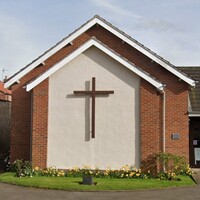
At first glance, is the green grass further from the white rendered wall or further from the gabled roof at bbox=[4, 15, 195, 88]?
the gabled roof at bbox=[4, 15, 195, 88]

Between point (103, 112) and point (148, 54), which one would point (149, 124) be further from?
point (148, 54)

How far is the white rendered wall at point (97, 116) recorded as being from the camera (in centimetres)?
1536

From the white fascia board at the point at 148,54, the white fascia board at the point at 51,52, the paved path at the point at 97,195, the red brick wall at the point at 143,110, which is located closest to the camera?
the paved path at the point at 97,195

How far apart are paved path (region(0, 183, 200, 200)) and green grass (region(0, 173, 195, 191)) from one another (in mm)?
434

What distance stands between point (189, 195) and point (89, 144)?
16.7ft

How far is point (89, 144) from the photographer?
50.8ft

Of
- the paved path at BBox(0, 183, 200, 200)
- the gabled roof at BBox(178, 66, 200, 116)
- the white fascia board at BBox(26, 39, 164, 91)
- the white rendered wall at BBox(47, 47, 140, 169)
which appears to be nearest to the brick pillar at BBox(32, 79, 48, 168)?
the white rendered wall at BBox(47, 47, 140, 169)

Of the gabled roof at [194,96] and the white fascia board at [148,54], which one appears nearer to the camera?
the white fascia board at [148,54]

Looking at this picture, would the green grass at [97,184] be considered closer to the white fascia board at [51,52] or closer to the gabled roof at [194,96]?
the gabled roof at [194,96]

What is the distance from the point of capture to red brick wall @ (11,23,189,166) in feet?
→ 50.1

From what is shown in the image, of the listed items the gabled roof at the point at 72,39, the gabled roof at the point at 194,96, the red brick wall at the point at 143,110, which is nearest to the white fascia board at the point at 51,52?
the gabled roof at the point at 72,39

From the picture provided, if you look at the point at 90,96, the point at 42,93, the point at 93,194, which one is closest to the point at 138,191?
the point at 93,194

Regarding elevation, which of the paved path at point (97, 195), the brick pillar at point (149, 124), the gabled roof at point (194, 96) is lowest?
the paved path at point (97, 195)

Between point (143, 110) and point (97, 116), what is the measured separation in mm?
1849
